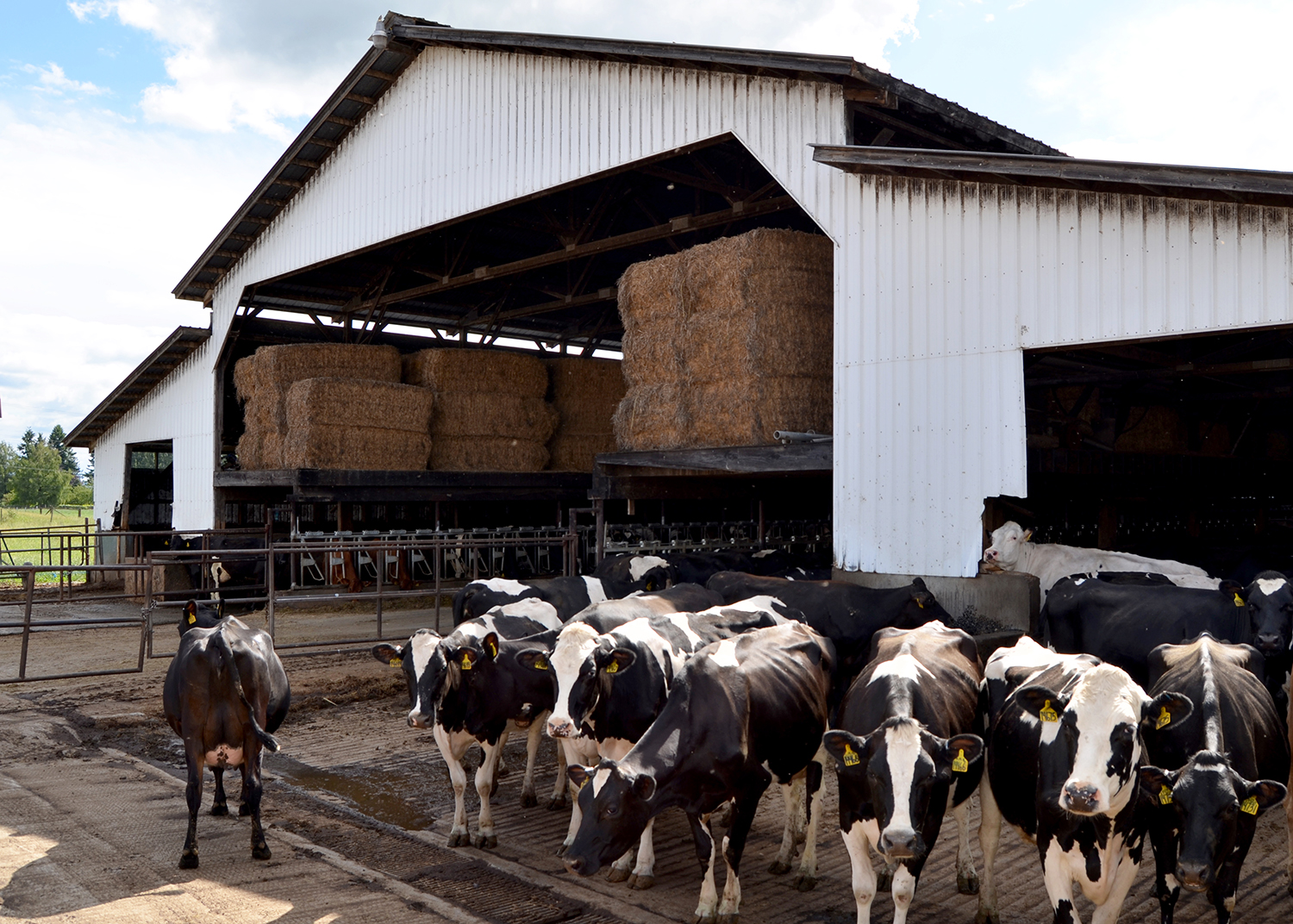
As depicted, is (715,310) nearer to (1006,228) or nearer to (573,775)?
(1006,228)

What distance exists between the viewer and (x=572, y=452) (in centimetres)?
1936

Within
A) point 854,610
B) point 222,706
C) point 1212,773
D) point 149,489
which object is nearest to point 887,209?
point 854,610

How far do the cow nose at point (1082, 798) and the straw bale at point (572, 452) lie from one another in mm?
15605

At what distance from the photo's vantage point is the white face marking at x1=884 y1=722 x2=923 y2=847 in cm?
403

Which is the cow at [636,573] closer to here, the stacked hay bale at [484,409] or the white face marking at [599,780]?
the white face marking at [599,780]

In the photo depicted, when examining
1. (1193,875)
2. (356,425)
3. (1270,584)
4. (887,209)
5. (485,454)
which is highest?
(887,209)

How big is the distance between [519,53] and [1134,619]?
9.54m

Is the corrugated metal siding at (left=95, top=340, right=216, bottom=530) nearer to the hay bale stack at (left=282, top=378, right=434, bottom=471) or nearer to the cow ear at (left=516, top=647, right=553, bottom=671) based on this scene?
the hay bale stack at (left=282, top=378, right=434, bottom=471)

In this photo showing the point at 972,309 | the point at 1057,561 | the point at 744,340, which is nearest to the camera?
the point at 972,309

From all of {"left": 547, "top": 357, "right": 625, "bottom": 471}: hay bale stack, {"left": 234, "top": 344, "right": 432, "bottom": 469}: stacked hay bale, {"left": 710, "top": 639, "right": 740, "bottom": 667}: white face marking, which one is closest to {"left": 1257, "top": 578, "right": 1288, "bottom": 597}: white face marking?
{"left": 710, "top": 639, "right": 740, "bottom": 667}: white face marking

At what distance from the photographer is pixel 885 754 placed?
13.6ft

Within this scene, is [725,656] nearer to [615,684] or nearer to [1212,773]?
[615,684]

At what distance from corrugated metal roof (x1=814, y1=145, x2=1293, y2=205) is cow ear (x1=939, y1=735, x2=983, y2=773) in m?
4.24

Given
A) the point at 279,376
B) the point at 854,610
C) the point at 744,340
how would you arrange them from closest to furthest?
the point at 854,610
the point at 744,340
the point at 279,376
